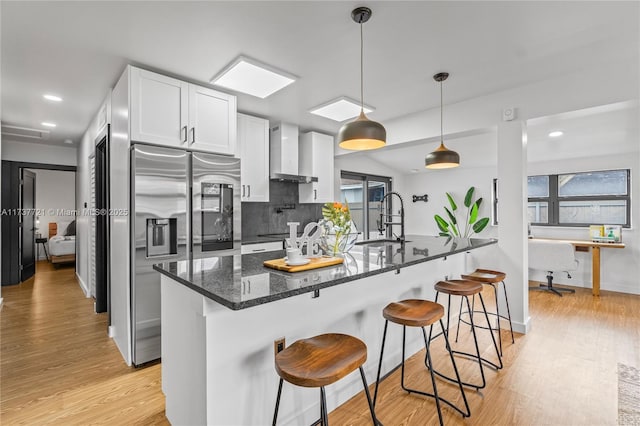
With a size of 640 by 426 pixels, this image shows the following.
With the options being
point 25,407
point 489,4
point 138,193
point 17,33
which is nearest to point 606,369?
point 489,4

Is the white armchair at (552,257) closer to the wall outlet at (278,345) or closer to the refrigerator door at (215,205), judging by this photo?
the refrigerator door at (215,205)

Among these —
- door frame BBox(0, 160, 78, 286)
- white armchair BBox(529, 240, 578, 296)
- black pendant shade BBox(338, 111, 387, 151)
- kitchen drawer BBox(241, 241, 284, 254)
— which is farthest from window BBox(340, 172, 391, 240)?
door frame BBox(0, 160, 78, 286)

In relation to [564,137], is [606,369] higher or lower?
lower

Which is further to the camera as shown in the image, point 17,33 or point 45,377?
point 45,377

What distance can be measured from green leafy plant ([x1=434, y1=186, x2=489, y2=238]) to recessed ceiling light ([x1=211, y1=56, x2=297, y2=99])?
14.3ft

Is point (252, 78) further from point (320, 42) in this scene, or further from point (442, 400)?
point (442, 400)

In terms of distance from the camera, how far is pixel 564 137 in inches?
163

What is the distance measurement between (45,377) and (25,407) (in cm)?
40

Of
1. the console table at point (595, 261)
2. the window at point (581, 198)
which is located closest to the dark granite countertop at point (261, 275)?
the console table at point (595, 261)

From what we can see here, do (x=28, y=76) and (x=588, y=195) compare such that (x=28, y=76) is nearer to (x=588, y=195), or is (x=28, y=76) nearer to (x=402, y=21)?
(x=402, y=21)

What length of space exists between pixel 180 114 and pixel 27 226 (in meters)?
5.14

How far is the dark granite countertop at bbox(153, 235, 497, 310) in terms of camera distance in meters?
1.22

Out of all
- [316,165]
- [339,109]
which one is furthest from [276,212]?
[339,109]

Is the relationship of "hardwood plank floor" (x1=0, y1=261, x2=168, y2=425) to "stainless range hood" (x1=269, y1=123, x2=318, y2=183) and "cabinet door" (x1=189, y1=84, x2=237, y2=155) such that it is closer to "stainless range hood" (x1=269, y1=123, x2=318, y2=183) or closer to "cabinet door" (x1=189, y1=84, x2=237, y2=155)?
"cabinet door" (x1=189, y1=84, x2=237, y2=155)
